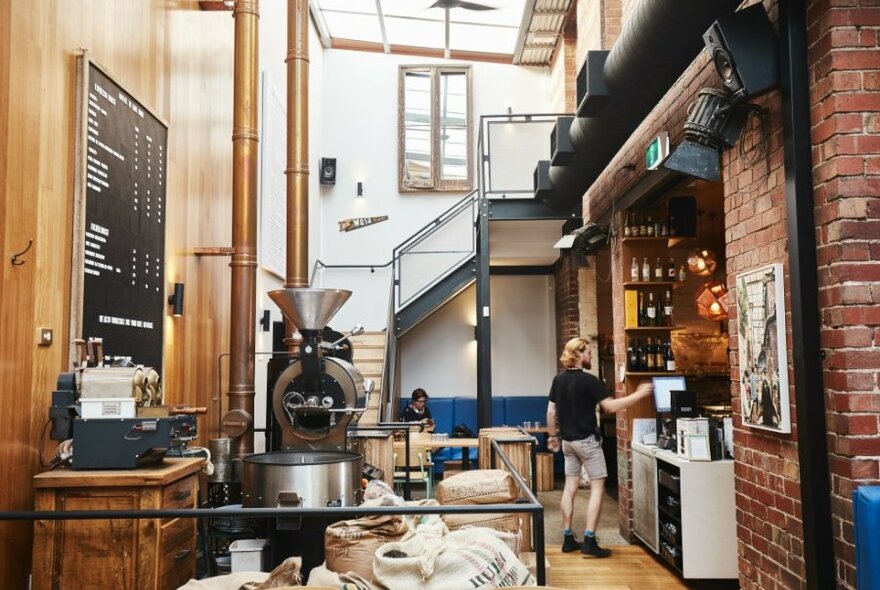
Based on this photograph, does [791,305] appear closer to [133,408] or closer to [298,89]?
[133,408]

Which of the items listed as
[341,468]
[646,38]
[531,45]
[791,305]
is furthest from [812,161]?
[531,45]

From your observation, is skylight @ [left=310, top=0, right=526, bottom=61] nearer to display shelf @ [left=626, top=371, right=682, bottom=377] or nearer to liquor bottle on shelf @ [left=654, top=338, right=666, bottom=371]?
liquor bottle on shelf @ [left=654, top=338, right=666, bottom=371]

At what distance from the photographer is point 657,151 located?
513 centimetres

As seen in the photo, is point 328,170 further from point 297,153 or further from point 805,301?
point 805,301

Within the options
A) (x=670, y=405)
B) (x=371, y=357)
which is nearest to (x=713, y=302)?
(x=670, y=405)

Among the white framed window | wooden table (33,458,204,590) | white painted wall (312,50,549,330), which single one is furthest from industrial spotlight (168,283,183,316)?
the white framed window

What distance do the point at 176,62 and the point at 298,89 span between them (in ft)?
4.48

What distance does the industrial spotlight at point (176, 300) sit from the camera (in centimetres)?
522

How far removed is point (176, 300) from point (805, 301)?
395cm

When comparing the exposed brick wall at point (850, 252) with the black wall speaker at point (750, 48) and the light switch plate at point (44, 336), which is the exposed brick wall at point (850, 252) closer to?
the black wall speaker at point (750, 48)

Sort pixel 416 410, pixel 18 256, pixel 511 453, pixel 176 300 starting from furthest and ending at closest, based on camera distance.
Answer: pixel 416 410
pixel 511 453
pixel 176 300
pixel 18 256

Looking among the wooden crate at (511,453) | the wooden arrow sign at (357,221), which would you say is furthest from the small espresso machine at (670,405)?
the wooden arrow sign at (357,221)

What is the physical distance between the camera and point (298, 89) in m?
6.62

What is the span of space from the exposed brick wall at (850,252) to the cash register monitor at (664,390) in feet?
10.0
